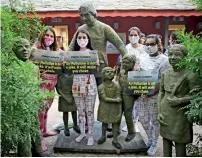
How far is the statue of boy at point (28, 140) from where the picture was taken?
3379mm

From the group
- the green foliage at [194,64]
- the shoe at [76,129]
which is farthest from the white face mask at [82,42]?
the green foliage at [194,64]

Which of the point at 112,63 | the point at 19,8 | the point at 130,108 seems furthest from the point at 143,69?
the point at 112,63

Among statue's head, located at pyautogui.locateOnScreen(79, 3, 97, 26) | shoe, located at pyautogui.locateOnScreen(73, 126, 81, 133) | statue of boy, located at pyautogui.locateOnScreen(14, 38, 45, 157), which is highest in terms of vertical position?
statue's head, located at pyautogui.locateOnScreen(79, 3, 97, 26)

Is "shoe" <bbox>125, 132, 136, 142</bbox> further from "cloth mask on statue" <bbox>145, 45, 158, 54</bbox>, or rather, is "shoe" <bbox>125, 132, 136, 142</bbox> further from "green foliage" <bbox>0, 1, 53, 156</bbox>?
"green foliage" <bbox>0, 1, 53, 156</bbox>

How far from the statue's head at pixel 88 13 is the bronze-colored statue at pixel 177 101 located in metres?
1.50

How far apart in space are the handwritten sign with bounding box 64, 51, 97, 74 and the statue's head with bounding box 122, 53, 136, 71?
1.22ft

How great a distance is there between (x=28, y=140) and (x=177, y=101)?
4.79 feet

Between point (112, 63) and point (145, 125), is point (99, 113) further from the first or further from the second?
point (112, 63)

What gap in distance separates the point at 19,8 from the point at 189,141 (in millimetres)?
2529

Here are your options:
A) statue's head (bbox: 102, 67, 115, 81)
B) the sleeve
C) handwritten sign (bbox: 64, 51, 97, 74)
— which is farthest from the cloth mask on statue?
handwritten sign (bbox: 64, 51, 97, 74)

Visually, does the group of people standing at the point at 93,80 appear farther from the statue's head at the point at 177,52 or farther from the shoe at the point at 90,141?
the statue's head at the point at 177,52

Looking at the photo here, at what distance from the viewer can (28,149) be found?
3412 mm

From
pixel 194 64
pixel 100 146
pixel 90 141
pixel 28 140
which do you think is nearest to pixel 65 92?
pixel 90 141

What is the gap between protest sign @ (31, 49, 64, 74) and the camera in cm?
443
